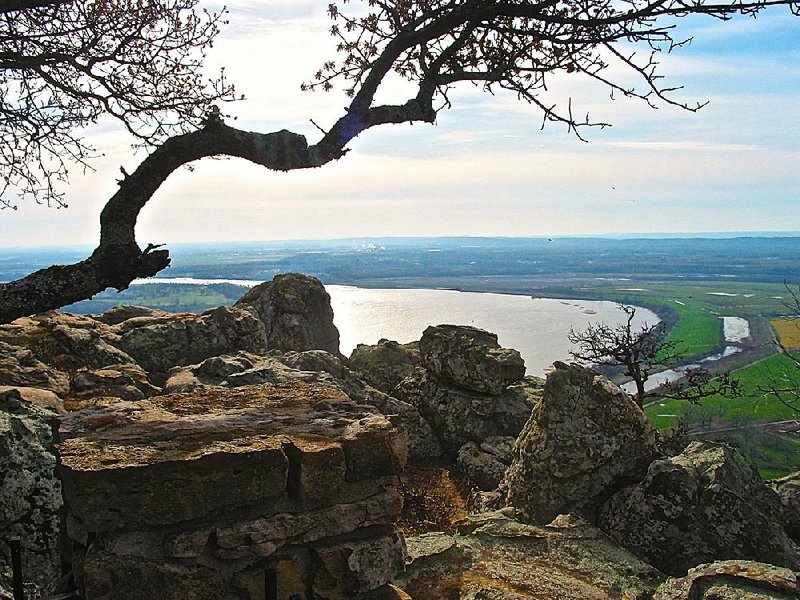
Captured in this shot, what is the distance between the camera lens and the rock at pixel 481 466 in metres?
10.9

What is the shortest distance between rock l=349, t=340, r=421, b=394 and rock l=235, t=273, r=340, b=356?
0.99 meters

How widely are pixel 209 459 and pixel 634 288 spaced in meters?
152

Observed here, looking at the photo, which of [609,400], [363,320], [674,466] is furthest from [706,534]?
[363,320]

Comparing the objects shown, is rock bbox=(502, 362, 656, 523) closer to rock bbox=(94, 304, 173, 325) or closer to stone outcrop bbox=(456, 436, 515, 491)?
stone outcrop bbox=(456, 436, 515, 491)

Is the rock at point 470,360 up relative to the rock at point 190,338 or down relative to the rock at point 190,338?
down

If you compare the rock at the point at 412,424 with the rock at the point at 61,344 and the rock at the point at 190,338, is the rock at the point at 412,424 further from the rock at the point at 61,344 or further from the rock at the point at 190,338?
the rock at the point at 61,344

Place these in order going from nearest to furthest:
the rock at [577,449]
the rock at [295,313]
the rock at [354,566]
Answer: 1. the rock at [354,566]
2. the rock at [577,449]
3. the rock at [295,313]

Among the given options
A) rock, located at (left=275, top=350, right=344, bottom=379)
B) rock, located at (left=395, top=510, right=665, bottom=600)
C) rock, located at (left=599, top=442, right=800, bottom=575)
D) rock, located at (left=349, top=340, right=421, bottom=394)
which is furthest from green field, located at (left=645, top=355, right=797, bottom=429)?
rock, located at (left=395, top=510, right=665, bottom=600)

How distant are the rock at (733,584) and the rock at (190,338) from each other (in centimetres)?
775

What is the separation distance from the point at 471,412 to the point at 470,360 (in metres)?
1.11

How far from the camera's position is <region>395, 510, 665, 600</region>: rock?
18.6 ft

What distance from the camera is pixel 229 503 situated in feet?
12.7

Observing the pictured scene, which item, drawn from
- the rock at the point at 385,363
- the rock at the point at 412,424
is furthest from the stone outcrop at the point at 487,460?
the rock at the point at 385,363

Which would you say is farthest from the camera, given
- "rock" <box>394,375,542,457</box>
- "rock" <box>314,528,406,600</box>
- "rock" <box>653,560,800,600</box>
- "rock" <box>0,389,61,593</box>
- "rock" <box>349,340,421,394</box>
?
"rock" <box>349,340,421,394</box>
